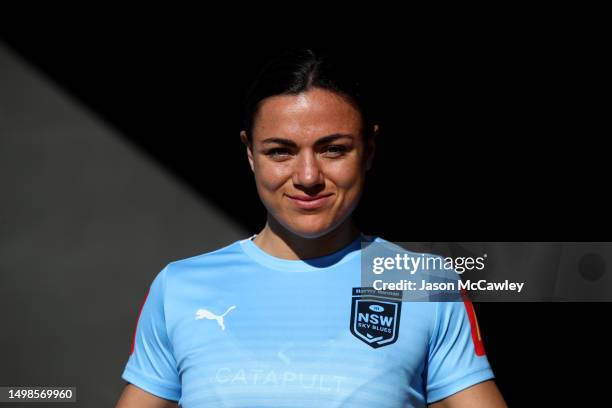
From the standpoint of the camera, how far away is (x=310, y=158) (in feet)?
6.33

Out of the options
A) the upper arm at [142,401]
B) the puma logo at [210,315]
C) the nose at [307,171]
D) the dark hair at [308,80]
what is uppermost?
the dark hair at [308,80]

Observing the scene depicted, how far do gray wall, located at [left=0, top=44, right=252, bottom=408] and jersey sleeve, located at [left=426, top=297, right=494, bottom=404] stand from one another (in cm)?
146

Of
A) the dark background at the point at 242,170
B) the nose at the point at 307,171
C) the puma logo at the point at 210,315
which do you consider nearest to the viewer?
the nose at the point at 307,171

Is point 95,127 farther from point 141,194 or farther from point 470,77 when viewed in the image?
point 470,77

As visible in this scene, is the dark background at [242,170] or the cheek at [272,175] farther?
the dark background at [242,170]

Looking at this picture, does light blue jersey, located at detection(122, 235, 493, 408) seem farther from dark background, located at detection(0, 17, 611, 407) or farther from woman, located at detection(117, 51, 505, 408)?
dark background, located at detection(0, 17, 611, 407)

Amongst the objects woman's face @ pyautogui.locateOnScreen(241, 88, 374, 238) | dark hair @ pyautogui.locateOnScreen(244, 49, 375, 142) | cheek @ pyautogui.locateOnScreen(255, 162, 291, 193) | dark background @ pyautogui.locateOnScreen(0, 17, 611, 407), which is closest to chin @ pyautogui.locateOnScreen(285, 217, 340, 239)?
woman's face @ pyautogui.locateOnScreen(241, 88, 374, 238)

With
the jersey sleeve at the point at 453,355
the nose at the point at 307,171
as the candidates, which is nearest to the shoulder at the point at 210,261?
the nose at the point at 307,171

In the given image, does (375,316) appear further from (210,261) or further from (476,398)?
(210,261)

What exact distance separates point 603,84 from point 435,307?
1656mm

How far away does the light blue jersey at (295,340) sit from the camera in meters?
1.93

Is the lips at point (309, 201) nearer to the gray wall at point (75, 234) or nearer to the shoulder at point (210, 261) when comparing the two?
the shoulder at point (210, 261)

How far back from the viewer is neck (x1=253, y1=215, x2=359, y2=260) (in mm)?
2121

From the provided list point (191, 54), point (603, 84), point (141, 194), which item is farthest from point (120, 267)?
point (603, 84)
